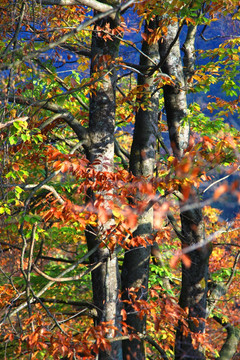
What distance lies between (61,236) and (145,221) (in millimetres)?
4036

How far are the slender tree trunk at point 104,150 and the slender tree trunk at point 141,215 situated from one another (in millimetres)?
602

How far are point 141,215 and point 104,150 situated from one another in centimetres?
133

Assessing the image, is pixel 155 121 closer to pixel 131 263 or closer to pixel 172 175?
pixel 172 175

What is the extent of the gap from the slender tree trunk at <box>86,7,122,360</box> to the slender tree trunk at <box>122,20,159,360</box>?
602 mm

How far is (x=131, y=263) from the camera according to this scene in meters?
5.59

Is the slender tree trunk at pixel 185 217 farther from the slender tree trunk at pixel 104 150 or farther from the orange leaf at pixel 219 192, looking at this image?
the orange leaf at pixel 219 192

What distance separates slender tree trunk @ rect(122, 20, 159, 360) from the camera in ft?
17.7

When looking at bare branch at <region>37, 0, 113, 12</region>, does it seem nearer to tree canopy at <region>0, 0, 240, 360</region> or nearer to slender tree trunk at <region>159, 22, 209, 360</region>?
tree canopy at <region>0, 0, 240, 360</region>

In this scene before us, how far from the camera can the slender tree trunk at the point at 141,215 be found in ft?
17.7

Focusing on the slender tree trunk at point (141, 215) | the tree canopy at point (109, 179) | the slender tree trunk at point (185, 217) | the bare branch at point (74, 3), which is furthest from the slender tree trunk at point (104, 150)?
the slender tree trunk at point (185, 217)

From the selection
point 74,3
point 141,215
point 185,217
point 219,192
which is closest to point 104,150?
point 141,215

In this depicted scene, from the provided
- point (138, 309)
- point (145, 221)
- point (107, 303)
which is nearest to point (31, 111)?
point (145, 221)

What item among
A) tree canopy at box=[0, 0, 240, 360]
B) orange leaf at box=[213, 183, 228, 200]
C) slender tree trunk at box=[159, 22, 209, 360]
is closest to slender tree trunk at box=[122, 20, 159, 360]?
tree canopy at box=[0, 0, 240, 360]

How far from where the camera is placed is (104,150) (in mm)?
4887
